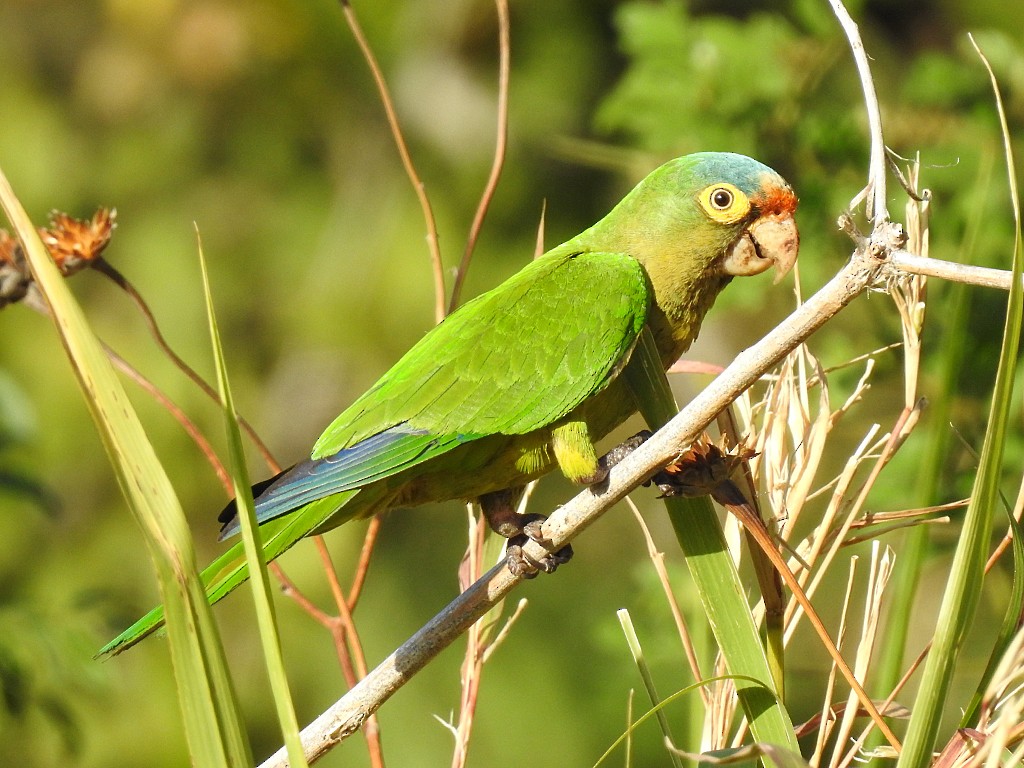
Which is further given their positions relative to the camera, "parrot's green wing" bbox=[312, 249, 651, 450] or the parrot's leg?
"parrot's green wing" bbox=[312, 249, 651, 450]

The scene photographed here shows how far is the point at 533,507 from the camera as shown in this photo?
16.3 feet

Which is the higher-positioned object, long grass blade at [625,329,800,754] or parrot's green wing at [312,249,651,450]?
parrot's green wing at [312,249,651,450]

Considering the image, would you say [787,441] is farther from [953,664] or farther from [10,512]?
[10,512]

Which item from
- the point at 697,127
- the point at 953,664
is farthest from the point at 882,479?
the point at 953,664

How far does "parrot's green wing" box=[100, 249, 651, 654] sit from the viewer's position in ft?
5.86

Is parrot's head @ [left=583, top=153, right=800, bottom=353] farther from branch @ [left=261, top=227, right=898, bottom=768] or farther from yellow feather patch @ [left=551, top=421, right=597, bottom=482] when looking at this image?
branch @ [left=261, top=227, right=898, bottom=768]

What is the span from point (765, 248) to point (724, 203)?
0.40ft

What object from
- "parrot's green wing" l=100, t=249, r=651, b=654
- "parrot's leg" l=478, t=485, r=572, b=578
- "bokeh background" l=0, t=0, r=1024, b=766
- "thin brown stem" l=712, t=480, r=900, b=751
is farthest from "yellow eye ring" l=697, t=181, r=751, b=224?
"bokeh background" l=0, t=0, r=1024, b=766

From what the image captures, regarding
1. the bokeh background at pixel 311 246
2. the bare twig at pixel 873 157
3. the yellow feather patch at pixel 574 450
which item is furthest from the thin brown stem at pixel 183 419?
the bokeh background at pixel 311 246

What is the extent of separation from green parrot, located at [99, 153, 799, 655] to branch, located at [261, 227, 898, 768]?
27 centimetres

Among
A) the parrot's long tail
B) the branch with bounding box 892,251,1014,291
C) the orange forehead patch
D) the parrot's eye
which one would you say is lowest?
the parrot's long tail

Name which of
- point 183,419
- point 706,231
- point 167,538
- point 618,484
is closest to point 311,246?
point 706,231

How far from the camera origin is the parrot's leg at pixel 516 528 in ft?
5.50

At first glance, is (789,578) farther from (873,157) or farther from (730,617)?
(873,157)
